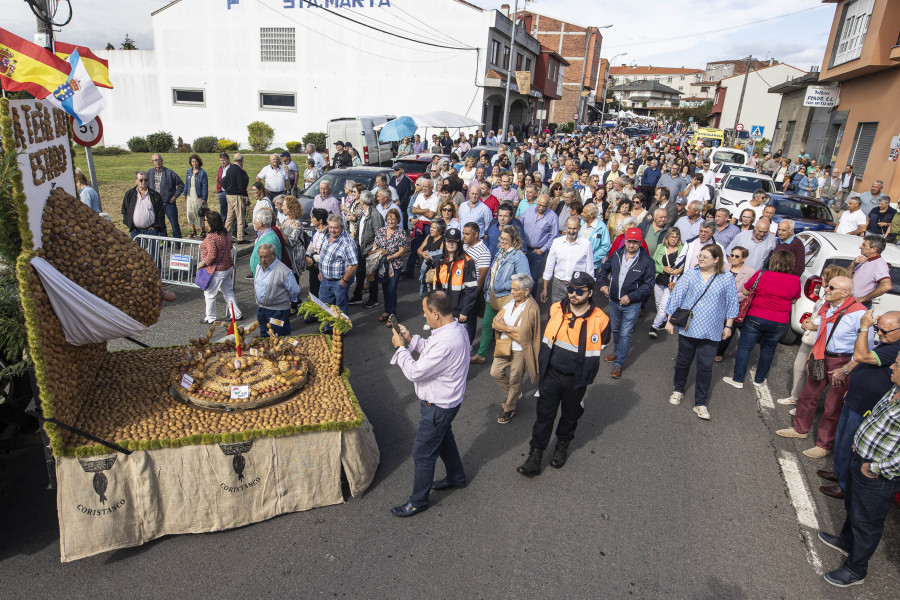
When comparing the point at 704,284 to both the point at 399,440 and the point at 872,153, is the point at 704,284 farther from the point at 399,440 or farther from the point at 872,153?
the point at 872,153

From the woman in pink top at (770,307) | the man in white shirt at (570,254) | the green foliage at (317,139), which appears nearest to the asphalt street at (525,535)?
the woman in pink top at (770,307)

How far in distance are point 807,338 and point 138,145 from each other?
114ft

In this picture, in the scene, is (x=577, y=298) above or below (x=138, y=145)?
above

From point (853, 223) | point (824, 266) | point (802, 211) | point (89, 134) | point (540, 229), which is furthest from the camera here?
point (802, 211)

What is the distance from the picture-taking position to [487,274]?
7367mm

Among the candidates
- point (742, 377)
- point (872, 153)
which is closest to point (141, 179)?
point (742, 377)

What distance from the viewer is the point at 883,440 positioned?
3809 mm

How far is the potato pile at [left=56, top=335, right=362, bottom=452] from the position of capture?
404 cm

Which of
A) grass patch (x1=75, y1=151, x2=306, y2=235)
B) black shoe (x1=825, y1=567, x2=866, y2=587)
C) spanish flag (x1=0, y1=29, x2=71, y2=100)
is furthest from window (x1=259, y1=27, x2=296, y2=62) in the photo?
black shoe (x1=825, y1=567, x2=866, y2=587)

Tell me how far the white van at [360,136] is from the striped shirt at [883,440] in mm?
18650

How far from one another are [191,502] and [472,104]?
30.3m

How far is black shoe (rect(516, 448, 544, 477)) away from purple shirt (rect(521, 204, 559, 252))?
4.90m

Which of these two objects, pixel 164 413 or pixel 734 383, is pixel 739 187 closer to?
pixel 734 383

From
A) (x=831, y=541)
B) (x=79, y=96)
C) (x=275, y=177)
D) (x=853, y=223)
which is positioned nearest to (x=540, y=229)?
(x=831, y=541)
